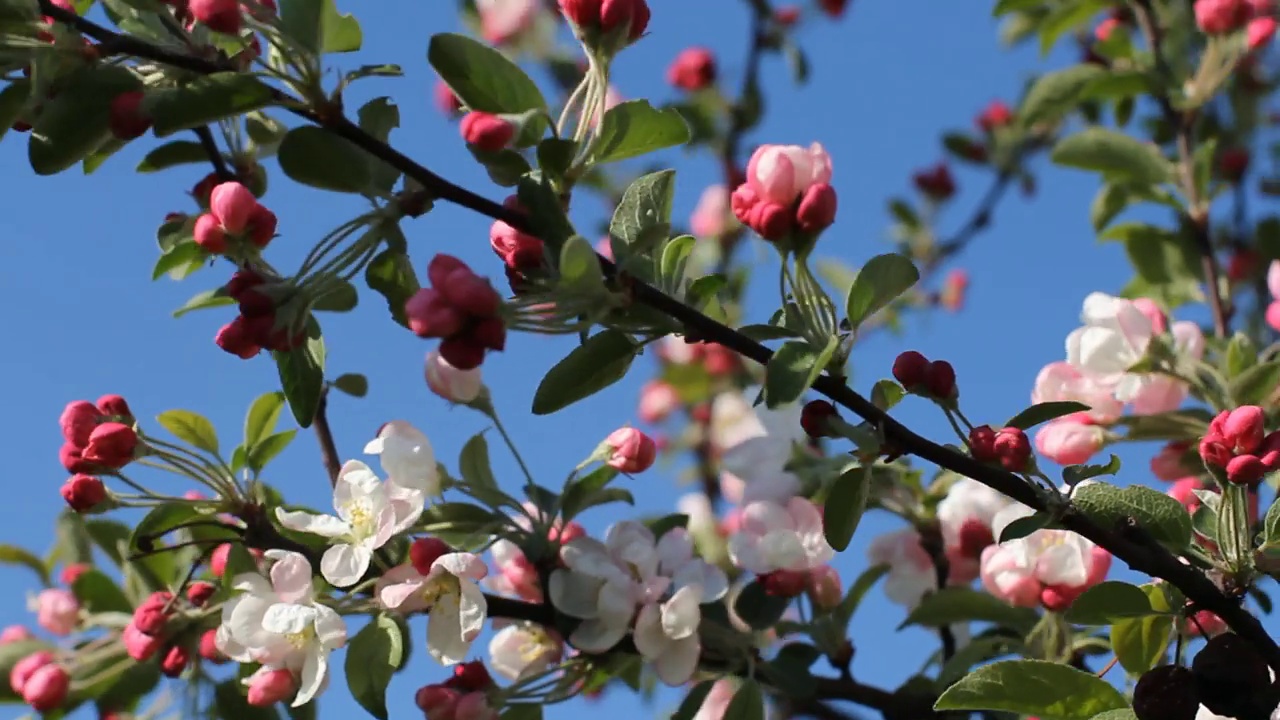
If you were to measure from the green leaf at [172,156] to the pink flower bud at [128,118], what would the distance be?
0.37m

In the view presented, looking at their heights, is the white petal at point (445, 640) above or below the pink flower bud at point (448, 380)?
below

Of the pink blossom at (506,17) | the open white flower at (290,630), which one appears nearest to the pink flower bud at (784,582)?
the open white flower at (290,630)

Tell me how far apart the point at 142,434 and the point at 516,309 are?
66 cm

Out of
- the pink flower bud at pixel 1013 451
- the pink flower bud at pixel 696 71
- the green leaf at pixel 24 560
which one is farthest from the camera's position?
the pink flower bud at pixel 696 71

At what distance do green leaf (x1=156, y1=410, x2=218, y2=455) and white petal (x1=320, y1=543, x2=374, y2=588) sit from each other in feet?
1.27

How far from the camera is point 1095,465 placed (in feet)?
4.44

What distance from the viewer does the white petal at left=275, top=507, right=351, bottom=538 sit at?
5.24 ft

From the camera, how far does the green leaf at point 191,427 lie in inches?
73.7

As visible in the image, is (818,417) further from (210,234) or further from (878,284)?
(210,234)

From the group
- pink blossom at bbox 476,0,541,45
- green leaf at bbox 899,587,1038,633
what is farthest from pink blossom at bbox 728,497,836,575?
pink blossom at bbox 476,0,541,45

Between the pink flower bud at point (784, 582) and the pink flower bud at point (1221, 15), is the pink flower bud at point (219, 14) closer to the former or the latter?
the pink flower bud at point (784, 582)

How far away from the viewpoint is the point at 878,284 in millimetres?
1323

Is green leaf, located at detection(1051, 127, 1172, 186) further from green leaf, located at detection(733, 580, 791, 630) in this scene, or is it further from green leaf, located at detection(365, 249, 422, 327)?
green leaf, located at detection(365, 249, 422, 327)

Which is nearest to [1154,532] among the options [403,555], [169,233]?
[403,555]
